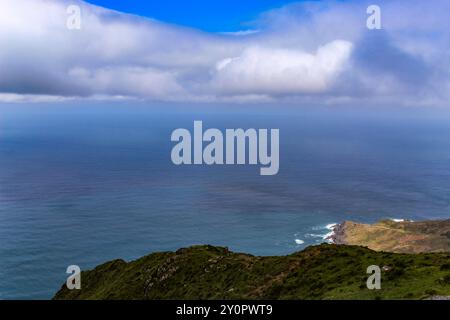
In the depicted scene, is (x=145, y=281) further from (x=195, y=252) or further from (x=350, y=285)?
(x=350, y=285)

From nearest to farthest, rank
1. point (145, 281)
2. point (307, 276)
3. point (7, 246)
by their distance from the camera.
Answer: point (307, 276) → point (145, 281) → point (7, 246)

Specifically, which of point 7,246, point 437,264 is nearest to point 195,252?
point 437,264

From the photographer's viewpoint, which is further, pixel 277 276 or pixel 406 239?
pixel 406 239

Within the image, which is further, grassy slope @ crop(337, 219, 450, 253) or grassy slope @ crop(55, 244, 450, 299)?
grassy slope @ crop(337, 219, 450, 253)

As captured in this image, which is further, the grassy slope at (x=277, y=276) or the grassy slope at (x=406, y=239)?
the grassy slope at (x=406, y=239)

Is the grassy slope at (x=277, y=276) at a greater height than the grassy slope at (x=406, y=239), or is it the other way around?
the grassy slope at (x=277, y=276)

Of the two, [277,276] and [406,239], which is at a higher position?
[277,276]

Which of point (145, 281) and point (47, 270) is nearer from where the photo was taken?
point (145, 281)
